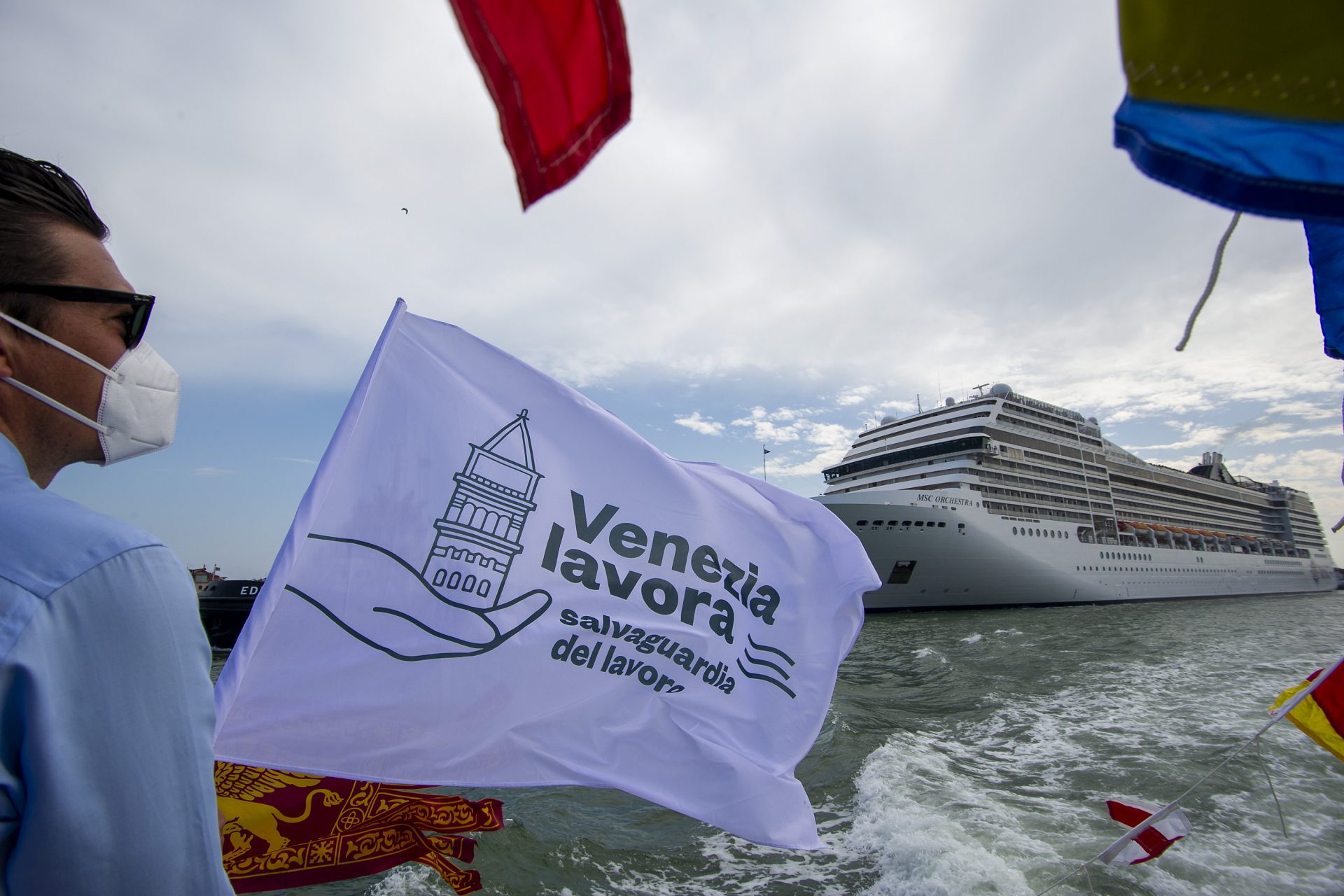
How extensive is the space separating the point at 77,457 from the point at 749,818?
245 cm

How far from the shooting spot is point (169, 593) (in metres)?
0.84

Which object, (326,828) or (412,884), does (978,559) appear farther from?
(326,828)

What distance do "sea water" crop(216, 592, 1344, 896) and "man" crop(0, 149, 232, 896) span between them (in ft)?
15.9

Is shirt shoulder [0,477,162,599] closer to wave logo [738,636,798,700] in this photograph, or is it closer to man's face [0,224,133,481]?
man's face [0,224,133,481]

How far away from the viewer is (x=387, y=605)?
2.47m

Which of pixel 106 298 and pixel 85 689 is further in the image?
pixel 106 298

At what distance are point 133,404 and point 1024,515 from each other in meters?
38.6

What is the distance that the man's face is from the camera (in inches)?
41.5

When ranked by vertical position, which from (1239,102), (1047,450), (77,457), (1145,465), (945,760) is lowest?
(945,760)

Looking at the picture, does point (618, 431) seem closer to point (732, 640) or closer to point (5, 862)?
point (732, 640)

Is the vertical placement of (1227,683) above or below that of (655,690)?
above

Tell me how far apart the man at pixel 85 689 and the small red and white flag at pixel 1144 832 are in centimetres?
516

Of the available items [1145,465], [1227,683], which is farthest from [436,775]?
[1145,465]

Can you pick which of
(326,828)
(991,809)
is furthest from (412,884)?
(991,809)
